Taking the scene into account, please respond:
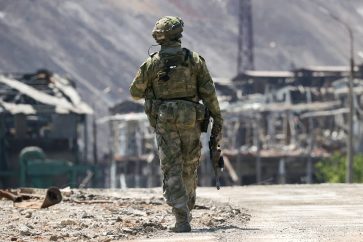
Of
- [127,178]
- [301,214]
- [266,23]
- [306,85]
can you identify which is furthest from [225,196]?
[266,23]

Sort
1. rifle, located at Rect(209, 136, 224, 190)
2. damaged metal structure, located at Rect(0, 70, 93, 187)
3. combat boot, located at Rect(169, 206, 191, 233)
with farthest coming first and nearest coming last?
damaged metal structure, located at Rect(0, 70, 93, 187) → rifle, located at Rect(209, 136, 224, 190) → combat boot, located at Rect(169, 206, 191, 233)

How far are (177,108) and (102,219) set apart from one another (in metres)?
1.38

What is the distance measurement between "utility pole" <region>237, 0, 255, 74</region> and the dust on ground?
94741 mm

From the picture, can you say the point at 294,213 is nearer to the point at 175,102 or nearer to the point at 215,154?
the point at 215,154

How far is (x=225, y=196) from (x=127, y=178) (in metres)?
49.8

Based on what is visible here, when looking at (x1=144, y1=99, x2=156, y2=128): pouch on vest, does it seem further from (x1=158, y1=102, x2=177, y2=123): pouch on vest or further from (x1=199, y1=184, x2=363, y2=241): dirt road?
(x1=199, y1=184, x2=363, y2=241): dirt road

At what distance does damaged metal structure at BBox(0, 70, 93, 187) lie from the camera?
36438 mm

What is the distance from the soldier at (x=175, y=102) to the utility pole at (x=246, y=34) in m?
97.8

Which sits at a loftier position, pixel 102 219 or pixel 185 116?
pixel 185 116

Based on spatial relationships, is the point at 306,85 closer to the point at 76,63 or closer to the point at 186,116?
the point at 76,63

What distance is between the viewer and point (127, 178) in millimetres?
64500

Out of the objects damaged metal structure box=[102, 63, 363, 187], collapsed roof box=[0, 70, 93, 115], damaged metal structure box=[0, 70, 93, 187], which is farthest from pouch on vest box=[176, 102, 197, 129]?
damaged metal structure box=[102, 63, 363, 187]

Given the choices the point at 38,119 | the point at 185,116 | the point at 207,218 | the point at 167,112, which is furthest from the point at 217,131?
the point at 38,119

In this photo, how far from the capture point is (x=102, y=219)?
9.98m
